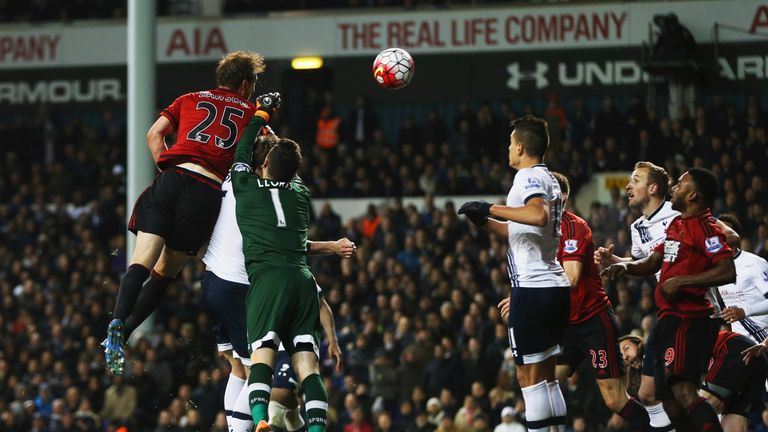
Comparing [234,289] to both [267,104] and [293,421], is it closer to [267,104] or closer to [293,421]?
[293,421]

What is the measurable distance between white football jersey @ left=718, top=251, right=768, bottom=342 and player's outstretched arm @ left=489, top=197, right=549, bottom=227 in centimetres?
274

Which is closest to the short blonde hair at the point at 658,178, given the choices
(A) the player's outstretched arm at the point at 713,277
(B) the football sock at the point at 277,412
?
(A) the player's outstretched arm at the point at 713,277

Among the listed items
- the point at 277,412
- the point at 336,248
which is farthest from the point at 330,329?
the point at 277,412

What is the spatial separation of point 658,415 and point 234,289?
11.2ft

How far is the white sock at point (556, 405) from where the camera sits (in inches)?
332

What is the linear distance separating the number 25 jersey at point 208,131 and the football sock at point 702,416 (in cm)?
385

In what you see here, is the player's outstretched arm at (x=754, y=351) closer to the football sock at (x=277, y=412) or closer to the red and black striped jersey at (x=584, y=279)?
the red and black striped jersey at (x=584, y=279)

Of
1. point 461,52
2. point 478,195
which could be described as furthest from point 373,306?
point 461,52

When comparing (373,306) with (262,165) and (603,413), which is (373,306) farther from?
(262,165)

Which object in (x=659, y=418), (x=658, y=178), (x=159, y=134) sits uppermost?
(x=159, y=134)

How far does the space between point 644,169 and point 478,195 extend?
496 inches

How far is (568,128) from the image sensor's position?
22625 mm

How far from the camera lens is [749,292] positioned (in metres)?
10.2

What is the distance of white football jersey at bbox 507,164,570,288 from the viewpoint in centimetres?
831
